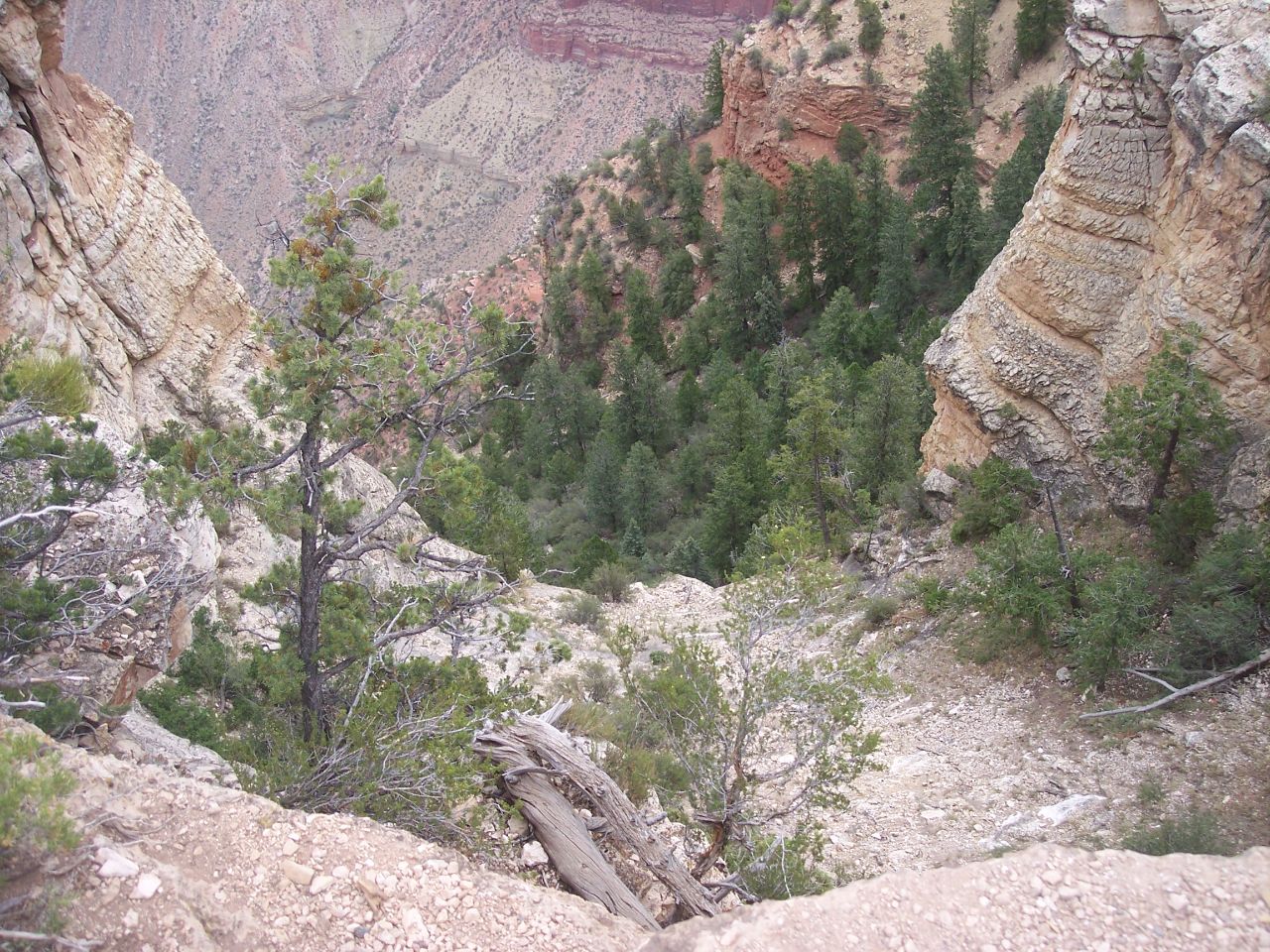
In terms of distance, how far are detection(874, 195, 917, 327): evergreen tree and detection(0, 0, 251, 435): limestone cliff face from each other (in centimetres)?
2509

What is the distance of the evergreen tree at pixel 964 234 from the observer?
33156 millimetres

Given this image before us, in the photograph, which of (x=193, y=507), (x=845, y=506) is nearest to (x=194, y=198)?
(x=845, y=506)

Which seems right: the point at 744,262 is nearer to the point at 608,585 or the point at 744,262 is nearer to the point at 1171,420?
the point at 608,585

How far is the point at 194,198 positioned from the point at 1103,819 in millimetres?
109330

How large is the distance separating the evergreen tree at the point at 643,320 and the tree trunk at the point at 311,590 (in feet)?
124

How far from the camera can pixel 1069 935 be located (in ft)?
15.0

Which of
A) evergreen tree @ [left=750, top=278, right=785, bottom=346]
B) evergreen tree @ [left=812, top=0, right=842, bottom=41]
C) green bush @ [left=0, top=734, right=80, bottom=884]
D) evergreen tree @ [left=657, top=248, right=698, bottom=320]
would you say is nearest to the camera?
green bush @ [left=0, top=734, right=80, bottom=884]

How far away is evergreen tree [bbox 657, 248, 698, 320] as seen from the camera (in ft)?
149

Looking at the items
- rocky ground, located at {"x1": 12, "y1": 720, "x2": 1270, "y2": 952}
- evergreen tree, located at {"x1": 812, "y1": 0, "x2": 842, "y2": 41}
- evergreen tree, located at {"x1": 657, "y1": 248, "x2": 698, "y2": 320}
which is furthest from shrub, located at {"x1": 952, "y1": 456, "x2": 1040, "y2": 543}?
evergreen tree, located at {"x1": 812, "y1": 0, "x2": 842, "y2": 41}

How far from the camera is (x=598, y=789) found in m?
6.77

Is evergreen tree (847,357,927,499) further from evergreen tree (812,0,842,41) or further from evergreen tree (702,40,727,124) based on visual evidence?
evergreen tree (702,40,727,124)

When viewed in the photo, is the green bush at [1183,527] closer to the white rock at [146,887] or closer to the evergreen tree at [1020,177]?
the white rock at [146,887]

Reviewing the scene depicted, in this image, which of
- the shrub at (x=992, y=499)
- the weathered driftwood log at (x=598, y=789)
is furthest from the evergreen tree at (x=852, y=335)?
the weathered driftwood log at (x=598, y=789)

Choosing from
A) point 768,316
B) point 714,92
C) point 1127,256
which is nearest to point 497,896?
point 1127,256
